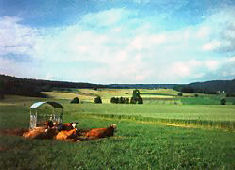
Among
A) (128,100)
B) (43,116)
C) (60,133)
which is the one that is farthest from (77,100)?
(60,133)

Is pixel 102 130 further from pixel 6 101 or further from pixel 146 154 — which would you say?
pixel 6 101

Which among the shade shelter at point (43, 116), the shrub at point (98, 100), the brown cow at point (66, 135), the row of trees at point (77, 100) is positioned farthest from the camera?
the shrub at point (98, 100)

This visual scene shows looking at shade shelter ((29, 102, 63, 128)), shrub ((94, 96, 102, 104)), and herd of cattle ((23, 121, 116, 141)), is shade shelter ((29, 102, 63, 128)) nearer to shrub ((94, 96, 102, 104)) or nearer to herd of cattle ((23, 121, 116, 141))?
herd of cattle ((23, 121, 116, 141))

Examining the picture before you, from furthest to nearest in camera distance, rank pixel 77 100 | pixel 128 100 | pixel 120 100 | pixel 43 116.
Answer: pixel 120 100 < pixel 128 100 < pixel 77 100 < pixel 43 116

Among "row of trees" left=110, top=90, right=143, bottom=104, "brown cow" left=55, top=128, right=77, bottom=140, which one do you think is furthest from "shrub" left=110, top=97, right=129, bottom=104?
"brown cow" left=55, top=128, right=77, bottom=140

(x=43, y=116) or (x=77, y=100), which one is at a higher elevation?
(x=77, y=100)

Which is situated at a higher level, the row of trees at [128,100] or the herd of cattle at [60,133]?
the row of trees at [128,100]

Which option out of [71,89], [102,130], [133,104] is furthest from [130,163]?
[133,104]

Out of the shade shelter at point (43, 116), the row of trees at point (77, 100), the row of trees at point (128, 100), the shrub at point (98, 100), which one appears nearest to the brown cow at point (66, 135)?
the shade shelter at point (43, 116)

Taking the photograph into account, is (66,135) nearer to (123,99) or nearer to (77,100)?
(77,100)

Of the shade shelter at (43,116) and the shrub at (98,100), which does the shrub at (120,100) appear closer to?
the shrub at (98,100)

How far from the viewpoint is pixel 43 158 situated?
257 inches

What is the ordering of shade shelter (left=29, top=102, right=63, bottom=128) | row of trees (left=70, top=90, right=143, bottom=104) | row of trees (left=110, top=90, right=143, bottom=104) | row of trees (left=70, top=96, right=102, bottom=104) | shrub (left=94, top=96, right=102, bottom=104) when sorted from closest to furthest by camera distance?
shade shelter (left=29, top=102, right=63, bottom=128) < row of trees (left=70, top=96, right=102, bottom=104) < row of trees (left=70, top=90, right=143, bottom=104) < row of trees (left=110, top=90, right=143, bottom=104) < shrub (left=94, top=96, right=102, bottom=104)

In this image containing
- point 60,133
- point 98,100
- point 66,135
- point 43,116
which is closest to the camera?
point 66,135
